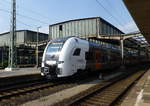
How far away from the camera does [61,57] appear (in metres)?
14.3

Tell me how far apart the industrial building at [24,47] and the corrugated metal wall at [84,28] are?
690 cm

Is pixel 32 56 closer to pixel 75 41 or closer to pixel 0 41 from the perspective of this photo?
pixel 0 41

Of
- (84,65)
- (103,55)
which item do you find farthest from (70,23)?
(84,65)

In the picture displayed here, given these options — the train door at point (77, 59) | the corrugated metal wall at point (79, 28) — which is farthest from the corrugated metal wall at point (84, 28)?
the train door at point (77, 59)

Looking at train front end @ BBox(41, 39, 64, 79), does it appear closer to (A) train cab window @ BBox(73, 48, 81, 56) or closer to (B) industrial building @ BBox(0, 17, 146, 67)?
(A) train cab window @ BBox(73, 48, 81, 56)

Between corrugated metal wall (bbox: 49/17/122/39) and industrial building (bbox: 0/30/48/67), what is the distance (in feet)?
22.6

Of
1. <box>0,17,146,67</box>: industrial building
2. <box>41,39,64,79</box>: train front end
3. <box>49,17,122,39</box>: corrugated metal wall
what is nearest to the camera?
<box>41,39,64,79</box>: train front end

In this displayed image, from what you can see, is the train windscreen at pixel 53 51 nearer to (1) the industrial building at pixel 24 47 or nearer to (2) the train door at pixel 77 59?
(2) the train door at pixel 77 59

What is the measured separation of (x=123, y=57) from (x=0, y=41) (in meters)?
61.1

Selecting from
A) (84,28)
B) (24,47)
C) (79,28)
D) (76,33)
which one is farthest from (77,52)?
(76,33)

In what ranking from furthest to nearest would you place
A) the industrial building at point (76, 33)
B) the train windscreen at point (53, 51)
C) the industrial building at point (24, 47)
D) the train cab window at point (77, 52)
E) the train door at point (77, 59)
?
the industrial building at point (24, 47)
the industrial building at point (76, 33)
the train cab window at point (77, 52)
the train door at point (77, 59)
the train windscreen at point (53, 51)

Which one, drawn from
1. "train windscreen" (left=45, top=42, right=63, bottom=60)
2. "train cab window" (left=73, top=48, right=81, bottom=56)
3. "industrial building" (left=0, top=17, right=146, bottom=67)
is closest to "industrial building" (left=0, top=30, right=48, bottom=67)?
"industrial building" (left=0, top=17, right=146, bottom=67)

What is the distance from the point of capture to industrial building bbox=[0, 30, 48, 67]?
51.5 m

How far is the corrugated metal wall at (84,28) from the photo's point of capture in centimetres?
5059
